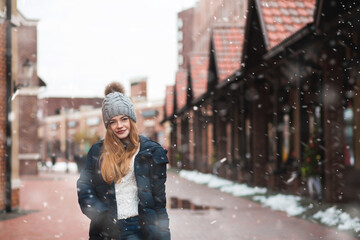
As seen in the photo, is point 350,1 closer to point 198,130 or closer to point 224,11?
point 198,130

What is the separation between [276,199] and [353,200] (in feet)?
9.17

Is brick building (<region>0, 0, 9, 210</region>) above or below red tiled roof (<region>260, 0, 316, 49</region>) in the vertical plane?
below

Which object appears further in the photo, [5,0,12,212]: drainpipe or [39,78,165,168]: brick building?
[39,78,165,168]: brick building

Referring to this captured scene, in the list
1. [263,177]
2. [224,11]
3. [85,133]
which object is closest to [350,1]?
[263,177]

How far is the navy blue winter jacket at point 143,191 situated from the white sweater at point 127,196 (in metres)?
0.04

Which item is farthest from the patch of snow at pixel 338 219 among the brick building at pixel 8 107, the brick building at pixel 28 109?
the brick building at pixel 28 109

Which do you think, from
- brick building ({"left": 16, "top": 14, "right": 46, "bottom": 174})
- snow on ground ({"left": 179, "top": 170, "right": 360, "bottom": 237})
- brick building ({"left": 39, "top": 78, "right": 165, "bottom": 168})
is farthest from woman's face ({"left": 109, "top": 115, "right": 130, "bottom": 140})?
brick building ({"left": 39, "top": 78, "right": 165, "bottom": 168})

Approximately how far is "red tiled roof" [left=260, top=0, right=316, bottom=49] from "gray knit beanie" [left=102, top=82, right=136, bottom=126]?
1211 cm

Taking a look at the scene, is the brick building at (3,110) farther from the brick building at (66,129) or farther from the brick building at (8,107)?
the brick building at (66,129)

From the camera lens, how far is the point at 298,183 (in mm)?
15320

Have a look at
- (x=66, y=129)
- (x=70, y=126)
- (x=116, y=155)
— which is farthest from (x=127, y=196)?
(x=70, y=126)

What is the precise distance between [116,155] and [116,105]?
0.30 metres

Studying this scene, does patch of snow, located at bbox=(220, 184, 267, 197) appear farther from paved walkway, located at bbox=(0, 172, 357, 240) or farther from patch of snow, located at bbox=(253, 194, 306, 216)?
paved walkway, located at bbox=(0, 172, 357, 240)

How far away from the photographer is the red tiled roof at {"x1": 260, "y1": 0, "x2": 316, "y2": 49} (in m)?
15.7
